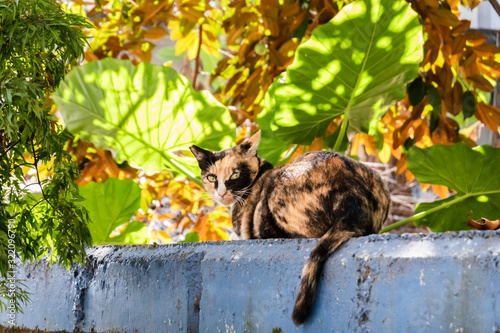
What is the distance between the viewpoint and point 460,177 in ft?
4.88

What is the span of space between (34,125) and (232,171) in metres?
0.56

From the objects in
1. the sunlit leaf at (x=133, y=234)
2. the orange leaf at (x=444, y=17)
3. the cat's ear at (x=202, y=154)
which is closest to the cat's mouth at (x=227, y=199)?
the cat's ear at (x=202, y=154)

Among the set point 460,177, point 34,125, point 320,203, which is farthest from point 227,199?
point 460,177

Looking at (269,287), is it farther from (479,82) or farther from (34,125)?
(479,82)

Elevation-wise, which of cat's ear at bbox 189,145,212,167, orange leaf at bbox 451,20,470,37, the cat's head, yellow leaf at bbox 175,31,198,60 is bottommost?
the cat's head

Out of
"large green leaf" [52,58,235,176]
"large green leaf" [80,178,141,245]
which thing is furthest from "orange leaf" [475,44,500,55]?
"large green leaf" [80,178,141,245]

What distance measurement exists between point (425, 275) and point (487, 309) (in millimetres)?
91

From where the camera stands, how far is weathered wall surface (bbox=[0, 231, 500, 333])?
0.68 metres

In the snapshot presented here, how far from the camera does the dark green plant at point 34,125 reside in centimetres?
83

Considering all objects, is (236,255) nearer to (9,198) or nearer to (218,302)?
(218,302)

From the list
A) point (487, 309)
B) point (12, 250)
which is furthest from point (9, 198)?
point (487, 309)

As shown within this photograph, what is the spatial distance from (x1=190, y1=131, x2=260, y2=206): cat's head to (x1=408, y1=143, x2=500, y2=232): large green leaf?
46cm

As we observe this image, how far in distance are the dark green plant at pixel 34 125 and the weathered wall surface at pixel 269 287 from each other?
0.75 ft

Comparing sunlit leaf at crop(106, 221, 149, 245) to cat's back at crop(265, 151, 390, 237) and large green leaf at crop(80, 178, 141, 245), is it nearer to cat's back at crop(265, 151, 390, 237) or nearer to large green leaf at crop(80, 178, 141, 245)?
large green leaf at crop(80, 178, 141, 245)
